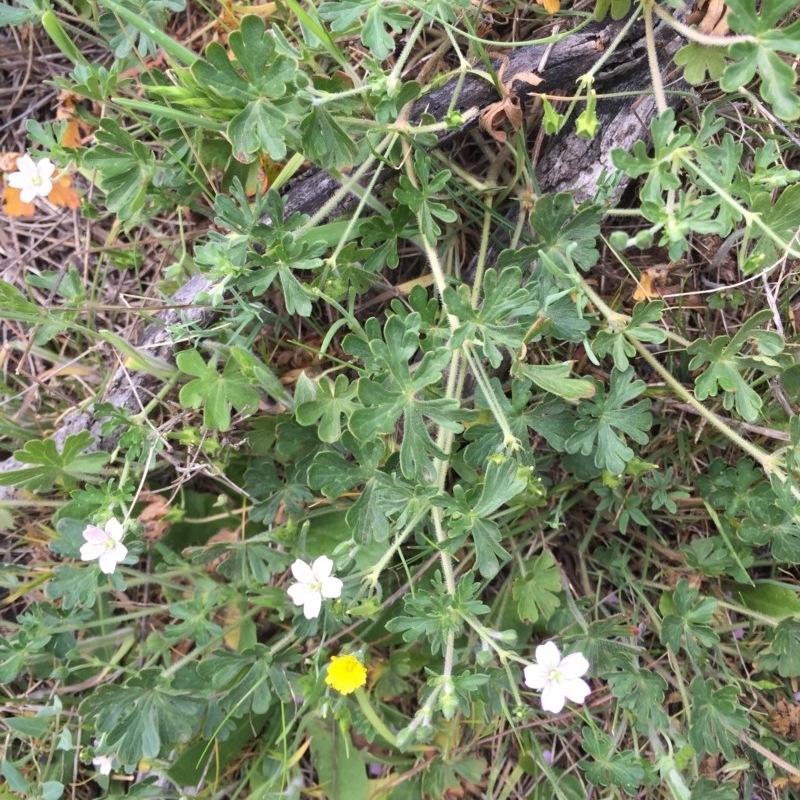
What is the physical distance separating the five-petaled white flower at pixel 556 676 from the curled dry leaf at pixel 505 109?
1843 millimetres

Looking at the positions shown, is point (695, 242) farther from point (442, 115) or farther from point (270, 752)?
point (270, 752)

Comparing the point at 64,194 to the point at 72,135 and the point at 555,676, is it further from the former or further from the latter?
the point at 555,676

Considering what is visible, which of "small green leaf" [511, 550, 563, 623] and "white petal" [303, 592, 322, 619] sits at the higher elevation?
"white petal" [303, 592, 322, 619]

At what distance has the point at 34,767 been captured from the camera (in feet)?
10.3

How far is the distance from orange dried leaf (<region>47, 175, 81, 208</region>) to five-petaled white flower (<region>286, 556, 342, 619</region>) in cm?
203

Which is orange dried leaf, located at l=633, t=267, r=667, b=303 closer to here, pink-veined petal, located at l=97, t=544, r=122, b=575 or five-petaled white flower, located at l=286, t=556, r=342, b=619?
five-petaled white flower, located at l=286, t=556, r=342, b=619

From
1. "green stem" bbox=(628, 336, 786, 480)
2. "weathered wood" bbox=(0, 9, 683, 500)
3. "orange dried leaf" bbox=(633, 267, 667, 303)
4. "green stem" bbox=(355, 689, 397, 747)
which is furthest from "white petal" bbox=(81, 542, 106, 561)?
"orange dried leaf" bbox=(633, 267, 667, 303)

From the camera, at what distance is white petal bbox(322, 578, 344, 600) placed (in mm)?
2326

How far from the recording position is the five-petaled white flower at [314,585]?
92.0 inches

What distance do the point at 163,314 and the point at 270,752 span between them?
1.99 meters

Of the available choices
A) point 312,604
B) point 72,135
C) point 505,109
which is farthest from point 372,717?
point 72,135

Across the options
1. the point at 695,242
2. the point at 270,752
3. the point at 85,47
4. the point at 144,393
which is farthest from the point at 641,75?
the point at 270,752

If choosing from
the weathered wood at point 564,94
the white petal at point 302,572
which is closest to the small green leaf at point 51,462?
the weathered wood at point 564,94

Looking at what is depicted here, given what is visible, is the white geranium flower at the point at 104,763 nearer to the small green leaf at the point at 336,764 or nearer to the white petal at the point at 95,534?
the small green leaf at the point at 336,764
